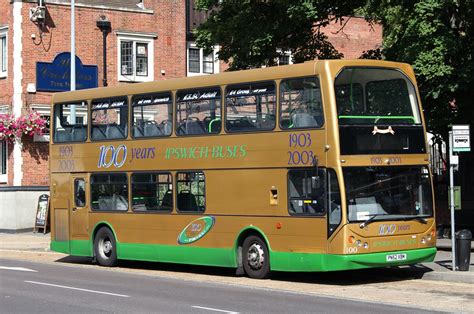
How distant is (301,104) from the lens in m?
17.6

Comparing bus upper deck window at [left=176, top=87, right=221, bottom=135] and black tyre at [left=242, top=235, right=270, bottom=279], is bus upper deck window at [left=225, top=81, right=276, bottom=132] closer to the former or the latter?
bus upper deck window at [left=176, top=87, right=221, bottom=135]

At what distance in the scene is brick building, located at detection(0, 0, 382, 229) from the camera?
36.2 metres

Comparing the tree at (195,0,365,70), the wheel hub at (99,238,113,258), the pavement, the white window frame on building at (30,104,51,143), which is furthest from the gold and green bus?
the white window frame on building at (30,104,51,143)

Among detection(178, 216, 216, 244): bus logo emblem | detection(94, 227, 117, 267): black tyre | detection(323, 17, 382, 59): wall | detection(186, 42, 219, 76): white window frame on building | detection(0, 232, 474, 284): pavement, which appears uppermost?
detection(323, 17, 382, 59): wall

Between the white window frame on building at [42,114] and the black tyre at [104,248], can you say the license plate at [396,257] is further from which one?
the white window frame on building at [42,114]

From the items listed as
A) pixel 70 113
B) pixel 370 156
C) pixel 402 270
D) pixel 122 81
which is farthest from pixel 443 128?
pixel 122 81

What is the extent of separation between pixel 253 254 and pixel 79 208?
6418mm

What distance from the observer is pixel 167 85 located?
20.6 m

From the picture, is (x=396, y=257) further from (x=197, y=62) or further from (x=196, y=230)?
(x=197, y=62)

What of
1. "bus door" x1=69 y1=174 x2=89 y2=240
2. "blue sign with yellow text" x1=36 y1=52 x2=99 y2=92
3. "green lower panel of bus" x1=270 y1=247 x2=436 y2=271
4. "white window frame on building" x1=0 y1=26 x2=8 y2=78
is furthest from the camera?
"white window frame on building" x1=0 y1=26 x2=8 y2=78

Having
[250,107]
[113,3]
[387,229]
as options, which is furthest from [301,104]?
[113,3]

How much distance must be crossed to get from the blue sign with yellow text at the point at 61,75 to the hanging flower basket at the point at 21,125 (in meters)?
2.08

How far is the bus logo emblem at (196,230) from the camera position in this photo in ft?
64.4

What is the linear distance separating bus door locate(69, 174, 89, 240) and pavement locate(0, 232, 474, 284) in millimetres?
5132
